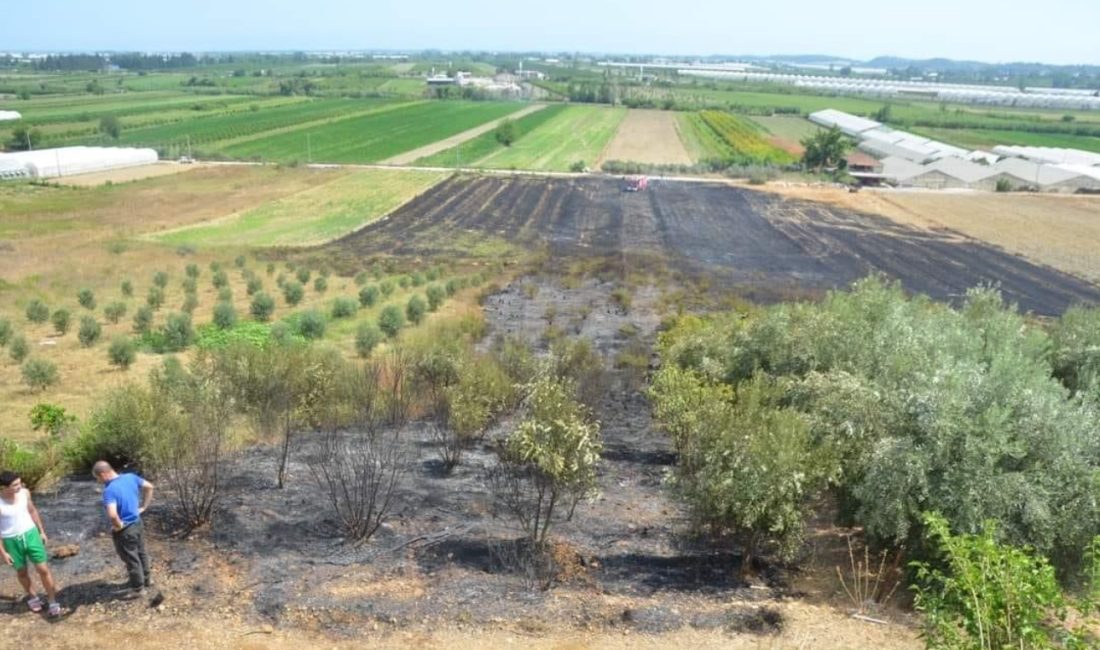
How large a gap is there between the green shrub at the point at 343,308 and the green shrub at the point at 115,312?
19.9ft

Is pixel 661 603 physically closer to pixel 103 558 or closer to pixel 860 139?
pixel 103 558

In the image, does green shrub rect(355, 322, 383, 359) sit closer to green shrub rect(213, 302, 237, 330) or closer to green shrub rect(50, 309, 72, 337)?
green shrub rect(213, 302, 237, 330)

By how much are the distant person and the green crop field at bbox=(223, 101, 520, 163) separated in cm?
6321

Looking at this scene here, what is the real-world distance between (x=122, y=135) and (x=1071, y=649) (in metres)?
94.0

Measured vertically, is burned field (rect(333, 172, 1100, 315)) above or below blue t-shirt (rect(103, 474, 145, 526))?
below

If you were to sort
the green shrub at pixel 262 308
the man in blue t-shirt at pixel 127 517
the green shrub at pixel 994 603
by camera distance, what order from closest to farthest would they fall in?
the green shrub at pixel 994 603, the man in blue t-shirt at pixel 127 517, the green shrub at pixel 262 308

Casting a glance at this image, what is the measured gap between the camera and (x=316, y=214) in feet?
152

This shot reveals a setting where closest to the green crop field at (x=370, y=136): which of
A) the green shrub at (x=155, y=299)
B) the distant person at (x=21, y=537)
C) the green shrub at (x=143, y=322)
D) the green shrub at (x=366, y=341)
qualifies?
the green shrub at (x=155, y=299)

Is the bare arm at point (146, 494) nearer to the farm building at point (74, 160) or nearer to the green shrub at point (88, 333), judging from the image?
the green shrub at point (88, 333)

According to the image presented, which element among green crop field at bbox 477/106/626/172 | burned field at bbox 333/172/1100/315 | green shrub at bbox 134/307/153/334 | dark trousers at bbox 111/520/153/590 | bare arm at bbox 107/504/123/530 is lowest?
green shrub at bbox 134/307/153/334

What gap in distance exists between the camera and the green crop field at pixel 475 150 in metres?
69.2

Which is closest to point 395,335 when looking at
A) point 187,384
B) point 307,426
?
point 307,426

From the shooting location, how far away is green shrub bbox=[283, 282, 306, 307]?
27297mm

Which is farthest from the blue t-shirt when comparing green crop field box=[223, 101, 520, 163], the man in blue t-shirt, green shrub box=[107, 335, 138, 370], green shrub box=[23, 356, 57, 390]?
green crop field box=[223, 101, 520, 163]
